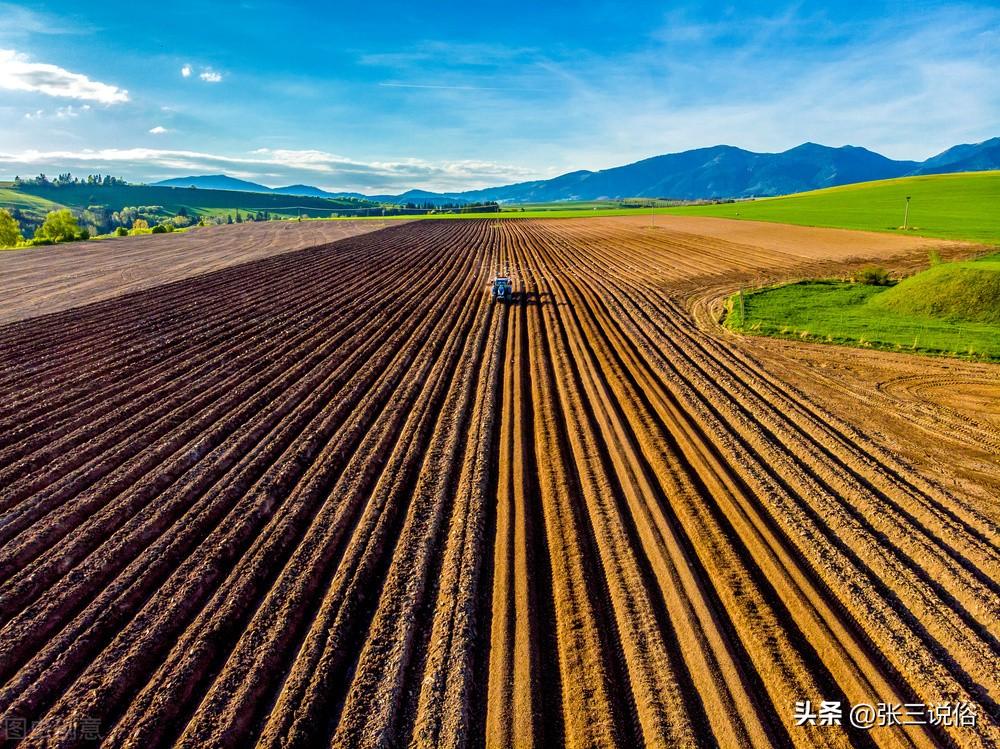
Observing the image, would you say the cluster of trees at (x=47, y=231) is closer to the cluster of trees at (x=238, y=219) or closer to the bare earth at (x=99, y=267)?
the bare earth at (x=99, y=267)

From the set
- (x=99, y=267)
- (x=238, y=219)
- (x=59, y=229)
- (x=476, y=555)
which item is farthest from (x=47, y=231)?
(x=238, y=219)

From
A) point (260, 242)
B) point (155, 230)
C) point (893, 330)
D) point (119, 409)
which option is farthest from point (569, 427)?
point (155, 230)

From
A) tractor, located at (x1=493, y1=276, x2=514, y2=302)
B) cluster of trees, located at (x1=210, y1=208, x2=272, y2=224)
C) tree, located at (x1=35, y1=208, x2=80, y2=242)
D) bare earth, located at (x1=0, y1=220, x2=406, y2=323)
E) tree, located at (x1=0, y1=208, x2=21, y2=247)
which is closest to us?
tractor, located at (x1=493, y1=276, x2=514, y2=302)

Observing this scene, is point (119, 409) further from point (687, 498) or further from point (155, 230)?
point (155, 230)

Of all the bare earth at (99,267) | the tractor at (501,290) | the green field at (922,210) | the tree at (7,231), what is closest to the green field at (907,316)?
the tractor at (501,290)

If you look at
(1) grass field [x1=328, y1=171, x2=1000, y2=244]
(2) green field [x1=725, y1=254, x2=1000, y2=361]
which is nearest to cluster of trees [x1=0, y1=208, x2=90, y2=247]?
Result: (2) green field [x1=725, y1=254, x2=1000, y2=361]

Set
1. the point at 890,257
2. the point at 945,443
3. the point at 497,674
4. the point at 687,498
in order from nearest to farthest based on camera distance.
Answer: the point at 497,674, the point at 687,498, the point at 945,443, the point at 890,257

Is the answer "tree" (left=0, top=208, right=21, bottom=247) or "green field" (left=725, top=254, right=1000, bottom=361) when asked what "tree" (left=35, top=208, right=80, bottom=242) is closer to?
"tree" (left=0, top=208, right=21, bottom=247)

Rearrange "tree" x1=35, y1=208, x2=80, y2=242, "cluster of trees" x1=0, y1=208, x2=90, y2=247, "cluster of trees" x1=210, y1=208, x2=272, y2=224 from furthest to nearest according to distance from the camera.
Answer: "cluster of trees" x1=210, y1=208, x2=272, y2=224 < "tree" x1=35, y1=208, x2=80, y2=242 < "cluster of trees" x1=0, y1=208, x2=90, y2=247
